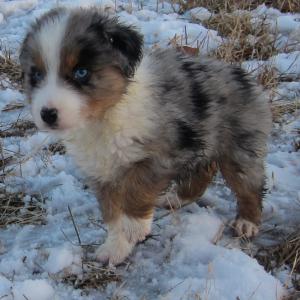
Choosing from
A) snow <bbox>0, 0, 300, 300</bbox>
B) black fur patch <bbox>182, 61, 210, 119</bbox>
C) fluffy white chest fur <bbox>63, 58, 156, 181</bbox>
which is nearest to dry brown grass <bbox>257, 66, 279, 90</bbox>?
snow <bbox>0, 0, 300, 300</bbox>

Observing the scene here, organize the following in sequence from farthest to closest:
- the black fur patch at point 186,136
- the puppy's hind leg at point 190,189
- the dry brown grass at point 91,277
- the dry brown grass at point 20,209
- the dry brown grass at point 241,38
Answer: the dry brown grass at point 241,38 → the puppy's hind leg at point 190,189 → the dry brown grass at point 20,209 → the black fur patch at point 186,136 → the dry brown grass at point 91,277

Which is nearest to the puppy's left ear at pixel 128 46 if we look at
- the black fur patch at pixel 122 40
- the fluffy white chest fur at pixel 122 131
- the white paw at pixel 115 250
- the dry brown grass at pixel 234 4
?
the black fur patch at pixel 122 40

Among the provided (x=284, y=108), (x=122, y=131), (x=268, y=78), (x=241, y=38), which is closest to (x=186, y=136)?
(x=122, y=131)

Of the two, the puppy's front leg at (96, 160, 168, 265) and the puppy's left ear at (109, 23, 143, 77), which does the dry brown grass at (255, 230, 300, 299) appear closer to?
the puppy's front leg at (96, 160, 168, 265)

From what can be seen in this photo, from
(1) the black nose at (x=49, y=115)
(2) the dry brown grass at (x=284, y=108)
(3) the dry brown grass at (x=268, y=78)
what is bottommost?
(2) the dry brown grass at (x=284, y=108)

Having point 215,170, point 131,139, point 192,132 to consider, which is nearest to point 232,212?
point 215,170

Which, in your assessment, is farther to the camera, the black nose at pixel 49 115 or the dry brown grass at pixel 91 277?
the dry brown grass at pixel 91 277

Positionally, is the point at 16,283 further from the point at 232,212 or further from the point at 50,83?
the point at 232,212

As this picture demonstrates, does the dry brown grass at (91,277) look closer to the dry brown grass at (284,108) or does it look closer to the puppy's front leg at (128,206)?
the puppy's front leg at (128,206)
